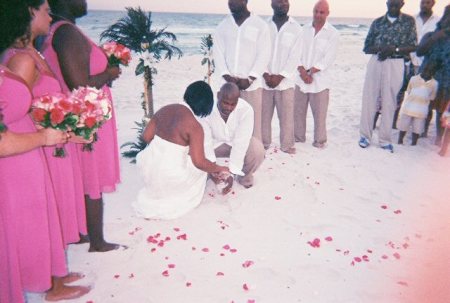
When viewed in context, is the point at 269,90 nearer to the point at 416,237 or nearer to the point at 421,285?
the point at 416,237

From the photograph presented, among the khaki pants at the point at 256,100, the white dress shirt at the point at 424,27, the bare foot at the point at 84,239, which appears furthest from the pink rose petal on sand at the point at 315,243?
the white dress shirt at the point at 424,27

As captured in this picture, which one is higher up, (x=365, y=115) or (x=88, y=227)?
(x=365, y=115)

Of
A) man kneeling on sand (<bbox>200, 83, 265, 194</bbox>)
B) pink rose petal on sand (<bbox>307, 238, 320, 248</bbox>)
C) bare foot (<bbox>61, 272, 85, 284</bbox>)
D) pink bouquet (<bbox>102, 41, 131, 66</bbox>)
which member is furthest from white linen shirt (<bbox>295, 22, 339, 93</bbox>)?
bare foot (<bbox>61, 272, 85, 284</bbox>)

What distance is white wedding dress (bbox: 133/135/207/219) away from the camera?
4234mm

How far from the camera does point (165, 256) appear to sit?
144 inches

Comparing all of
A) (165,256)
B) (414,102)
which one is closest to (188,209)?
(165,256)

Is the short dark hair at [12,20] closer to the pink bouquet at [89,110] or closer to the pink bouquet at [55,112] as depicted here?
the pink bouquet at [55,112]

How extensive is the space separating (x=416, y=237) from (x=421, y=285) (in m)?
0.87

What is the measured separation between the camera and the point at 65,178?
Answer: 2.94 meters

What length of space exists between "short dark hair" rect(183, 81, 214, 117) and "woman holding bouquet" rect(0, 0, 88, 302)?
1.86 meters

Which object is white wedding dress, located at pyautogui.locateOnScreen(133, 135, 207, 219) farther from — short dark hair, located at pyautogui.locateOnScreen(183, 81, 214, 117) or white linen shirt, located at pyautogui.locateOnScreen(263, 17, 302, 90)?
white linen shirt, located at pyautogui.locateOnScreen(263, 17, 302, 90)

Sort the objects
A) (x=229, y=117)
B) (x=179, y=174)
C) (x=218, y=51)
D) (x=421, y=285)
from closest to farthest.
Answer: (x=421, y=285), (x=179, y=174), (x=229, y=117), (x=218, y=51)

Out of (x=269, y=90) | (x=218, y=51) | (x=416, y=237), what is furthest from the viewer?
(x=269, y=90)

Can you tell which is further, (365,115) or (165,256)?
(365,115)
